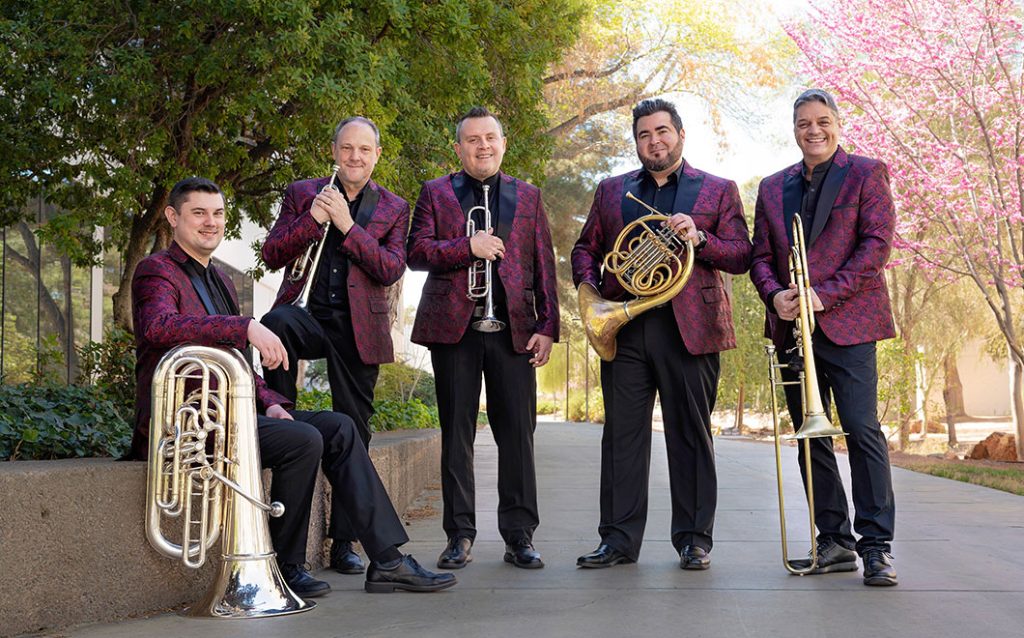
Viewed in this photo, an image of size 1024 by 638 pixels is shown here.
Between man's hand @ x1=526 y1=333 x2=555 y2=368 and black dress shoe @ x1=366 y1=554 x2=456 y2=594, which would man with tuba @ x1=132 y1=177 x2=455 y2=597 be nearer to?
black dress shoe @ x1=366 y1=554 x2=456 y2=594

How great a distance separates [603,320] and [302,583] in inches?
66.6

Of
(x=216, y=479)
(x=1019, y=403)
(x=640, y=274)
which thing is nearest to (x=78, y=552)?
(x=216, y=479)

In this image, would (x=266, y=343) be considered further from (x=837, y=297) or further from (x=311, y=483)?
(x=837, y=297)

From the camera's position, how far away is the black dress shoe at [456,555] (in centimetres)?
479

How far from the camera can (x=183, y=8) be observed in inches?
340

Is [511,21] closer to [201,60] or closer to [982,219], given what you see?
[201,60]

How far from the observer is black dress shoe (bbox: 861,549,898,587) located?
4.29 m

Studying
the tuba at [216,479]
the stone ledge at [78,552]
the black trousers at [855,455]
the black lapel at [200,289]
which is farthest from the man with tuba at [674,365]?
the stone ledge at [78,552]

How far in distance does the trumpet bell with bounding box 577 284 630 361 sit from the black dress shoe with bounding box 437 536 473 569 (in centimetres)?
104

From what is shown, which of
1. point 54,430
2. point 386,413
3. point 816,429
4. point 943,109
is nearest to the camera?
point 816,429

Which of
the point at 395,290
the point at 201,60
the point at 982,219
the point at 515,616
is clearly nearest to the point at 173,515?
the point at 515,616

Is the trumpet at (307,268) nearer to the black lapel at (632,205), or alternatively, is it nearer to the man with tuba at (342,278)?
the man with tuba at (342,278)

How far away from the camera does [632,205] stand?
505cm

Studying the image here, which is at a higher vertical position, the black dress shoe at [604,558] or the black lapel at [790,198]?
the black lapel at [790,198]
